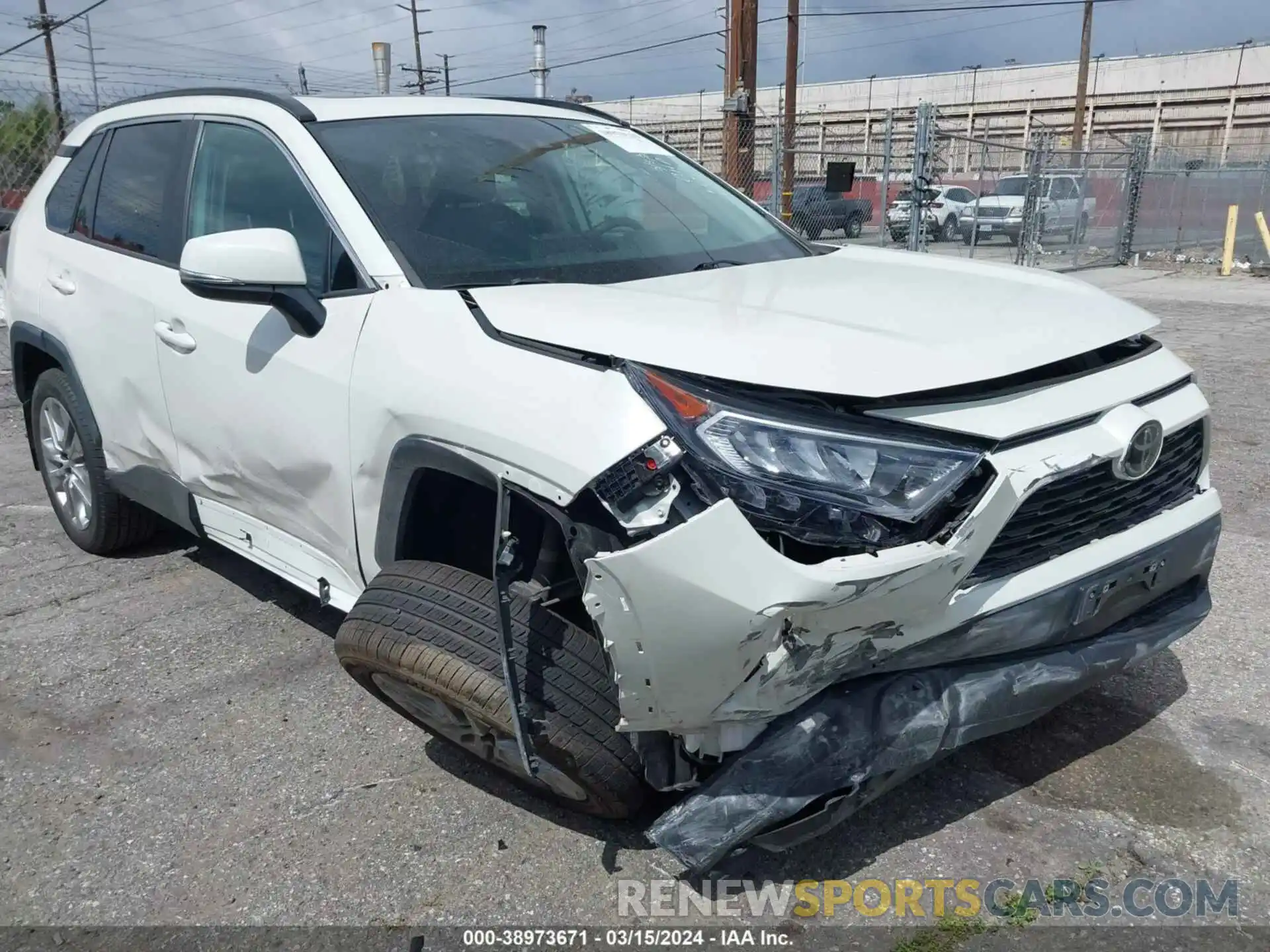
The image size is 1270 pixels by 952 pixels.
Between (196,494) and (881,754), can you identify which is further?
(196,494)

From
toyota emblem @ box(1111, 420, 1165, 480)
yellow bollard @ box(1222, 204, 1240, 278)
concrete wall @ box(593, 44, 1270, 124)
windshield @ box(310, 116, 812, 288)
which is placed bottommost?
yellow bollard @ box(1222, 204, 1240, 278)

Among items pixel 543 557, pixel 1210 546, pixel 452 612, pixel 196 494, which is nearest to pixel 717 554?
pixel 543 557

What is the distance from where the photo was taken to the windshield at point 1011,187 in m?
23.0

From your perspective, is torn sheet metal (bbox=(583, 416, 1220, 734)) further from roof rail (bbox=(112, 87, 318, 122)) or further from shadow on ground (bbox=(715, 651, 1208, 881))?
roof rail (bbox=(112, 87, 318, 122))

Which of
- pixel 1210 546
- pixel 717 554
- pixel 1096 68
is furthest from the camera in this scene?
pixel 1096 68

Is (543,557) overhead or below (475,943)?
overhead

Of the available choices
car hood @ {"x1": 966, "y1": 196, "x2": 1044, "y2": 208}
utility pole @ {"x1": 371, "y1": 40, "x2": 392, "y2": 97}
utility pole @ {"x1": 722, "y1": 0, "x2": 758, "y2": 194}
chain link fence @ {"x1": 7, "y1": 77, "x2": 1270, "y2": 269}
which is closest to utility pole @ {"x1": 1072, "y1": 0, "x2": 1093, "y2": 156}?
chain link fence @ {"x1": 7, "y1": 77, "x2": 1270, "y2": 269}

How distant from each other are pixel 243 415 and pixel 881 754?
1.99 metres

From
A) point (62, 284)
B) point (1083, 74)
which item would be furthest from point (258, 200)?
point (1083, 74)

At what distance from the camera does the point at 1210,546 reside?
2.74 metres

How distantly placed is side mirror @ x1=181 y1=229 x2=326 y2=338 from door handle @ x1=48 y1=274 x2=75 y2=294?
1476 millimetres

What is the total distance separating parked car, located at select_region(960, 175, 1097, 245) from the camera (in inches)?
731

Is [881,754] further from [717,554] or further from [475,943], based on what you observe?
[475,943]

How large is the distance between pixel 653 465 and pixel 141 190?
2.75 m
